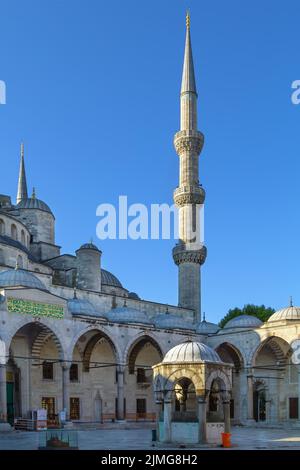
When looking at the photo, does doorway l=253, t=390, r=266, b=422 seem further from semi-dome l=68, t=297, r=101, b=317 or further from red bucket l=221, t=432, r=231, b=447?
red bucket l=221, t=432, r=231, b=447

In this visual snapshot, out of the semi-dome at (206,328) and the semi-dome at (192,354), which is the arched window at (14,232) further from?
the semi-dome at (192,354)

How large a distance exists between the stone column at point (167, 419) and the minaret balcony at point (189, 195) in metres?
24.4

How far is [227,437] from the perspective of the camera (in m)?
16.3

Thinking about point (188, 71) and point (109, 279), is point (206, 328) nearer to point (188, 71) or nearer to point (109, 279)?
point (109, 279)

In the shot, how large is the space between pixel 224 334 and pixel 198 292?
6630mm

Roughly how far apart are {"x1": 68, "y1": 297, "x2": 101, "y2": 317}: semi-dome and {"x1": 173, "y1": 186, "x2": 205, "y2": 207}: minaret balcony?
41.0 feet

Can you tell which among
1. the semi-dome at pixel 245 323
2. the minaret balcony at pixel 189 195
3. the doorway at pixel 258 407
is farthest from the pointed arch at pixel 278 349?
the minaret balcony at pixel 189 195

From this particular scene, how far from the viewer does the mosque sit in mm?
26875

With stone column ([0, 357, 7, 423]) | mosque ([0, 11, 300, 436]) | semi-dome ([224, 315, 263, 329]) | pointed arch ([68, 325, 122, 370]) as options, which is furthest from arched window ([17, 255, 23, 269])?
semi-dome ([224, 315, 263, 329])

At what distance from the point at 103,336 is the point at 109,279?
459 inches

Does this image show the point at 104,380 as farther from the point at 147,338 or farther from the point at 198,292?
the point at 198,292
